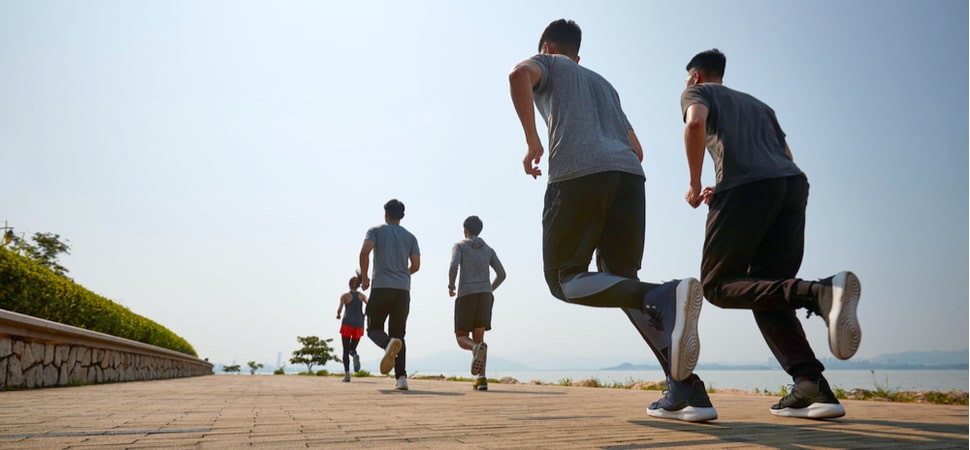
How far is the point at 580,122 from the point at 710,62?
122 centimetres

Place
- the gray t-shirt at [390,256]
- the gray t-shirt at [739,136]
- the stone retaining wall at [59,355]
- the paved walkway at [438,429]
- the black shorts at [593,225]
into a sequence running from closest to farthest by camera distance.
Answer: the paved walkway at [438,429] → the black shorts at [593,225] → the gray t-shirt at [739,136] → the stone retaining wall at [59,355] → the gray t-shirt at [390,256]

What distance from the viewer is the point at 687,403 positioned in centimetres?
264

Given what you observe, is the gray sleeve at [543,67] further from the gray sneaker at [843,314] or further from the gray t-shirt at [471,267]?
the gray t-shirt at [471,267]

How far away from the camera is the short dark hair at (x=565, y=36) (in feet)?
11.3

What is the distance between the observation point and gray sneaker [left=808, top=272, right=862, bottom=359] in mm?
2301

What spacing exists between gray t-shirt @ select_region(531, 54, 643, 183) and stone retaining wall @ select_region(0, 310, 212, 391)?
15.3 feet

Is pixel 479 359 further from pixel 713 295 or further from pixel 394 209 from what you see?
pixel 713 295

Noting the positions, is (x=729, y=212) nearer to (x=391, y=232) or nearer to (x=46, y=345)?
(x=391, y=232)

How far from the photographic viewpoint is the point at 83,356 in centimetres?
667

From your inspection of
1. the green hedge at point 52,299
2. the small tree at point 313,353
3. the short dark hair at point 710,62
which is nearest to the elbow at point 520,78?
the short dark hair at point 710,62

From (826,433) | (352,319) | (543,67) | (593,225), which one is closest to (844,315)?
(826,433)

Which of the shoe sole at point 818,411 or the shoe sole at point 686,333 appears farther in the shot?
the shoe sole at point 818,411

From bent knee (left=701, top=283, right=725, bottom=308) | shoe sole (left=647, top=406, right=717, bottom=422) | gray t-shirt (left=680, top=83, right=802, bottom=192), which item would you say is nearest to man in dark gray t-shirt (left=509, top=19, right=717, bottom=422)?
shoe sole (left=647, top=406, right=717, bottom=422)

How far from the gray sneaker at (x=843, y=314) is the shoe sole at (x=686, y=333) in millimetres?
544
